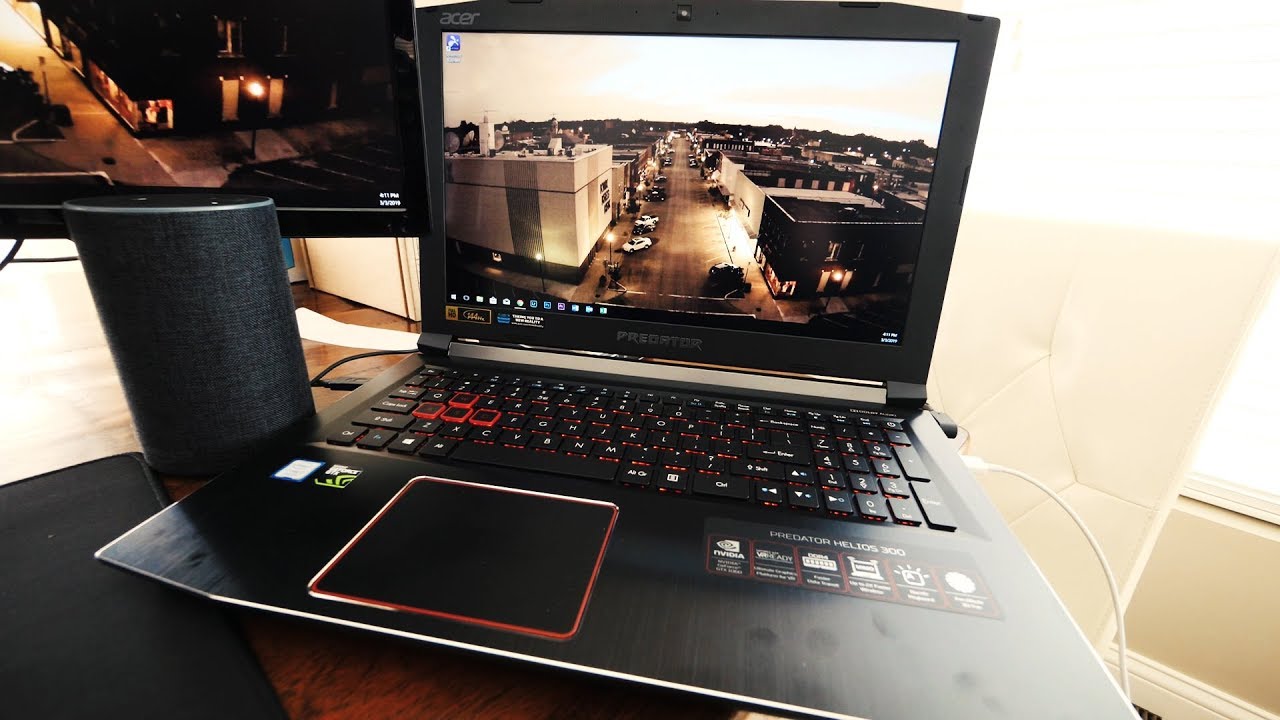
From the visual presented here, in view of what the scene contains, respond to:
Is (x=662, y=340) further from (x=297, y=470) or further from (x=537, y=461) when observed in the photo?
(x=297, y=470)

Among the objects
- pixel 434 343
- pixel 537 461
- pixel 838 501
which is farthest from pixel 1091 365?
pixel 434 343

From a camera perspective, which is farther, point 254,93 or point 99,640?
point 254,93

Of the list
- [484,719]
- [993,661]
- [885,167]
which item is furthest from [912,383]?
[484,719]

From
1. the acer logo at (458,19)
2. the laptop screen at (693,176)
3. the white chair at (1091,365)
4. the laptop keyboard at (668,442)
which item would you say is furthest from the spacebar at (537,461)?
the white chair at (1091,365)

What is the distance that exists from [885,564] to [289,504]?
39cm

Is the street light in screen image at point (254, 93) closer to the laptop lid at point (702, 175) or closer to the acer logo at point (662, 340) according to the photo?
the laptop lid at point (702, 175)

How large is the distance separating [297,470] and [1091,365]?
0.90 meters

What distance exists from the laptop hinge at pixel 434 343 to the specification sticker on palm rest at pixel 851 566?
15.5 inches

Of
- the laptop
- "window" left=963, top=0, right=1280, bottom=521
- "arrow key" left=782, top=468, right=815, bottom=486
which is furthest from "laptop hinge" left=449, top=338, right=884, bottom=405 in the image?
"window" left=963, top=0, right=1280, bottom=521

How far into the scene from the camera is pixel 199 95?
518 millimetres

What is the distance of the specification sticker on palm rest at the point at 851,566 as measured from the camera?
292 millimetres

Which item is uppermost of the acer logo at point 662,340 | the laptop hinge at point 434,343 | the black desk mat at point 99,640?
the acer logo at point 662,340

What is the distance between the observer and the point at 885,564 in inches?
12.4

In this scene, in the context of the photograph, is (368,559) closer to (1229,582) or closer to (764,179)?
(764,179)
